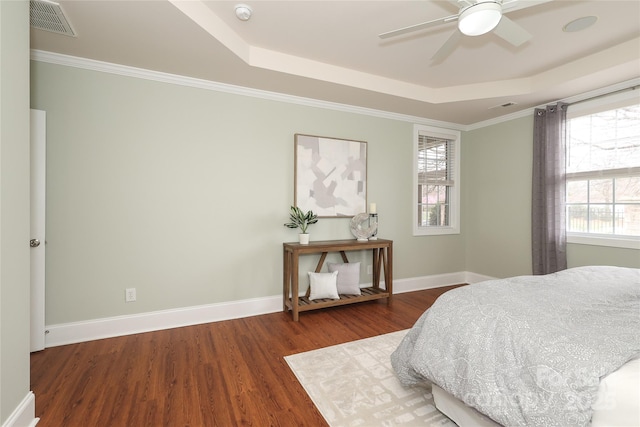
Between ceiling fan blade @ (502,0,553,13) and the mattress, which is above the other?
ceiling fan blade @ (502,0,553,13)

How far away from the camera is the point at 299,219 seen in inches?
130

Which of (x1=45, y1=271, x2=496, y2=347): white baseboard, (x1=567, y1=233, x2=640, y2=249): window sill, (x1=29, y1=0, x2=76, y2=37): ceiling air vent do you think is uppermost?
(x1=29, y1=0, x2=76, y2=37): ceiling air vent

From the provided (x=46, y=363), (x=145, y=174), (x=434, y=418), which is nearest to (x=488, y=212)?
(x=434, y=418)

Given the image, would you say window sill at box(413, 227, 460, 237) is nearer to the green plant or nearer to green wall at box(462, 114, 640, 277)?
green wall at box(462, 114, 640, 277)

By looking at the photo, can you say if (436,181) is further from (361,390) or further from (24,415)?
(24,415)

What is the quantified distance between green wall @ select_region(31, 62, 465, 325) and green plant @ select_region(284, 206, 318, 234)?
87 mm

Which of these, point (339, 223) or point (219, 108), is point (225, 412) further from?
point (219, 108)

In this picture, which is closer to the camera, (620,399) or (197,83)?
(620,399)

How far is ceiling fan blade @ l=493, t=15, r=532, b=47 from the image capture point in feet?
5.79

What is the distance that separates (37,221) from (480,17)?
138 inches

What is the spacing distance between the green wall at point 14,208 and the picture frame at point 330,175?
2260 millimetres

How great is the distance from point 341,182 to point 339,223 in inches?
20.7

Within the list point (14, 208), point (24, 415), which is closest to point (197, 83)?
point (14, 208)

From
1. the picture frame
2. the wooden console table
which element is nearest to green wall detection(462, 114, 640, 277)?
the wooden console table
